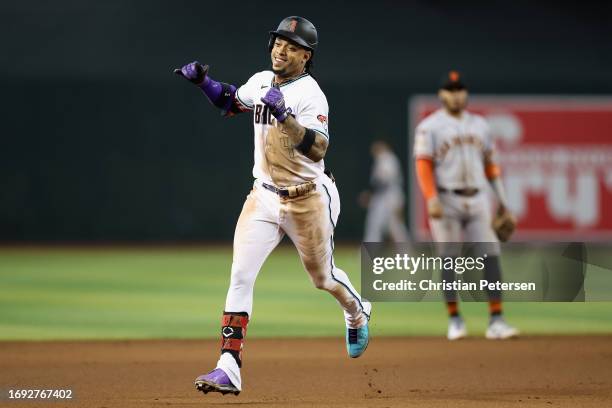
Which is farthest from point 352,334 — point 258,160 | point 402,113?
point 402,113

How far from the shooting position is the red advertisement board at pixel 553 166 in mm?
20953

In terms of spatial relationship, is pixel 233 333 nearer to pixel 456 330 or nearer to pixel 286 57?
pixel 286 57

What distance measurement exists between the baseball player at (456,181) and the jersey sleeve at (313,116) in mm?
3328

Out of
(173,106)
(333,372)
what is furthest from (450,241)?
(173,106)

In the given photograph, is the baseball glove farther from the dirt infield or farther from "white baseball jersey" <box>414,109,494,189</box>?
the dirt infield

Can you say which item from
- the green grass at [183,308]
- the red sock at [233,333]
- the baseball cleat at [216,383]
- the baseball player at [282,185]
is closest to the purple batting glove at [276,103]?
the baseball player at [282,185]

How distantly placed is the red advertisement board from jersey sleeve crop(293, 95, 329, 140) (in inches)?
591

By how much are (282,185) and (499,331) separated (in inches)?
145

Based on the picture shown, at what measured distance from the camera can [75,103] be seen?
22.3 m

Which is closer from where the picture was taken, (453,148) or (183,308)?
(453,148)

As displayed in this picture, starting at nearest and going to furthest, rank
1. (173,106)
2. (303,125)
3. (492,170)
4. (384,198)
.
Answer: (303,125)
(492,170)
(384,198)
(173,106)

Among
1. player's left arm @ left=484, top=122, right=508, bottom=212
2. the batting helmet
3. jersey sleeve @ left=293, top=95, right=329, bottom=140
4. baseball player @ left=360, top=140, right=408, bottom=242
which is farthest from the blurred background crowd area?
jersey sleeve @ left=293, top=95, right=329, bottom=140

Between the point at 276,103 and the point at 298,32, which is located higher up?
the point at 298,32

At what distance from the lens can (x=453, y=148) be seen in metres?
9.52
